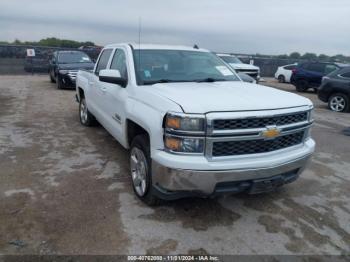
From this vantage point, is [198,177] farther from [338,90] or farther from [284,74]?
[284,74]

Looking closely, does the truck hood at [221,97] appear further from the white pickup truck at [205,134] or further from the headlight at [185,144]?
the headlight at [185,144]

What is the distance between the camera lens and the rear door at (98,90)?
579 centimetres

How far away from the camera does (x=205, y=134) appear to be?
3186mm

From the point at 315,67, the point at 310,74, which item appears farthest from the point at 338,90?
the point at 315,67

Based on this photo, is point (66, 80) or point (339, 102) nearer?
point (339, 102)

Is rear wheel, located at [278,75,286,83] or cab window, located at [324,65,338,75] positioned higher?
cab window, located at [324,65,338,75]

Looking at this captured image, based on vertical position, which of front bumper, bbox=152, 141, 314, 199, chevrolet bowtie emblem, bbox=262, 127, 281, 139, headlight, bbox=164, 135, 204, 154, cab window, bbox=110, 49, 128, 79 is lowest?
front bumper, bbox=152, 141, 314, 199

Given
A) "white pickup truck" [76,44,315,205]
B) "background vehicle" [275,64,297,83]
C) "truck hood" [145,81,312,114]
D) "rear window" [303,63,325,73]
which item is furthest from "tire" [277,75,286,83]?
"truck hood" [145,81,312,114]

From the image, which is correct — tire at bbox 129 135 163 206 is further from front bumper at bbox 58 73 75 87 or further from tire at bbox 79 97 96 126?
front bumper at bbox 58 73 75 87

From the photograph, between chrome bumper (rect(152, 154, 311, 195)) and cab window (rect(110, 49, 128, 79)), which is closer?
chrome bumper (rect(152, 154, 311, 195))

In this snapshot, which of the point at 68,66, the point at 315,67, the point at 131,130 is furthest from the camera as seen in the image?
the point at 315,67

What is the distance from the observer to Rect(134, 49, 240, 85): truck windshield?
4471mm

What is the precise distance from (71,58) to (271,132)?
13292mm

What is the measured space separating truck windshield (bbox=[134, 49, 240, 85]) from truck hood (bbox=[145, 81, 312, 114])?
0.30 m
